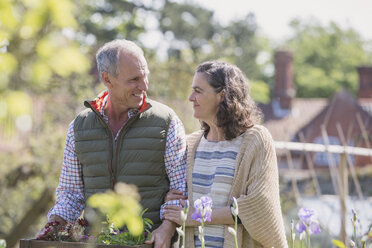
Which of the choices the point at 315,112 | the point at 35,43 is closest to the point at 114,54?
the point at 35,43

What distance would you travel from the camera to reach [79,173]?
119 inches

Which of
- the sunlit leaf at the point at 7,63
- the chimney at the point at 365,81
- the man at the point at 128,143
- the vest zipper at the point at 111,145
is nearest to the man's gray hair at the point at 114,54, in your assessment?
the man at the point at 128,143

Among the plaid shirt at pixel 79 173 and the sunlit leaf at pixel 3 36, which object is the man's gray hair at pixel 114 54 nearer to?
the plaid shirt at pixel 79 173

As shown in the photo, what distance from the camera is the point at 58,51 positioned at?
3.64 feet

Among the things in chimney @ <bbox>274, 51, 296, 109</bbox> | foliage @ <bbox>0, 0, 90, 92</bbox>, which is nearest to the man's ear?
foliage @ <bbox>0, 0, 90, 92</bbox>

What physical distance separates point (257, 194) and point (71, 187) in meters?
0.99

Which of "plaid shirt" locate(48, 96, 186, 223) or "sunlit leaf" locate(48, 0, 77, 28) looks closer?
"sunlit leaf" locate(48, 0, 77, 28)

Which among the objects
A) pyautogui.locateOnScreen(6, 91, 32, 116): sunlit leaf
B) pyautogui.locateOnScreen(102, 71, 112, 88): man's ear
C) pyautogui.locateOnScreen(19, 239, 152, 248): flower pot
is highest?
pyautogui.locateOnScreen(102, 71, 112, 88): man's ear

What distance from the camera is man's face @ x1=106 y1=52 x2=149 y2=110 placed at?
2.79 meters

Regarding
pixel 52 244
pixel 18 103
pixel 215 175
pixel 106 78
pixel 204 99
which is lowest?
pixel 52 244

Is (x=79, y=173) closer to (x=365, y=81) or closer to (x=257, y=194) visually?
(x=257, y=194)

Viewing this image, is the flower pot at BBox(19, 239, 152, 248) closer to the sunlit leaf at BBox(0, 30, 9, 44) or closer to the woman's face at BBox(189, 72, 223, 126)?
the woman's face at BBox(189, 72, 223, 126)

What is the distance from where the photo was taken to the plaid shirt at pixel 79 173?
2861 millimetres

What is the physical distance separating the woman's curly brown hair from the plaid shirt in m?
0.24
